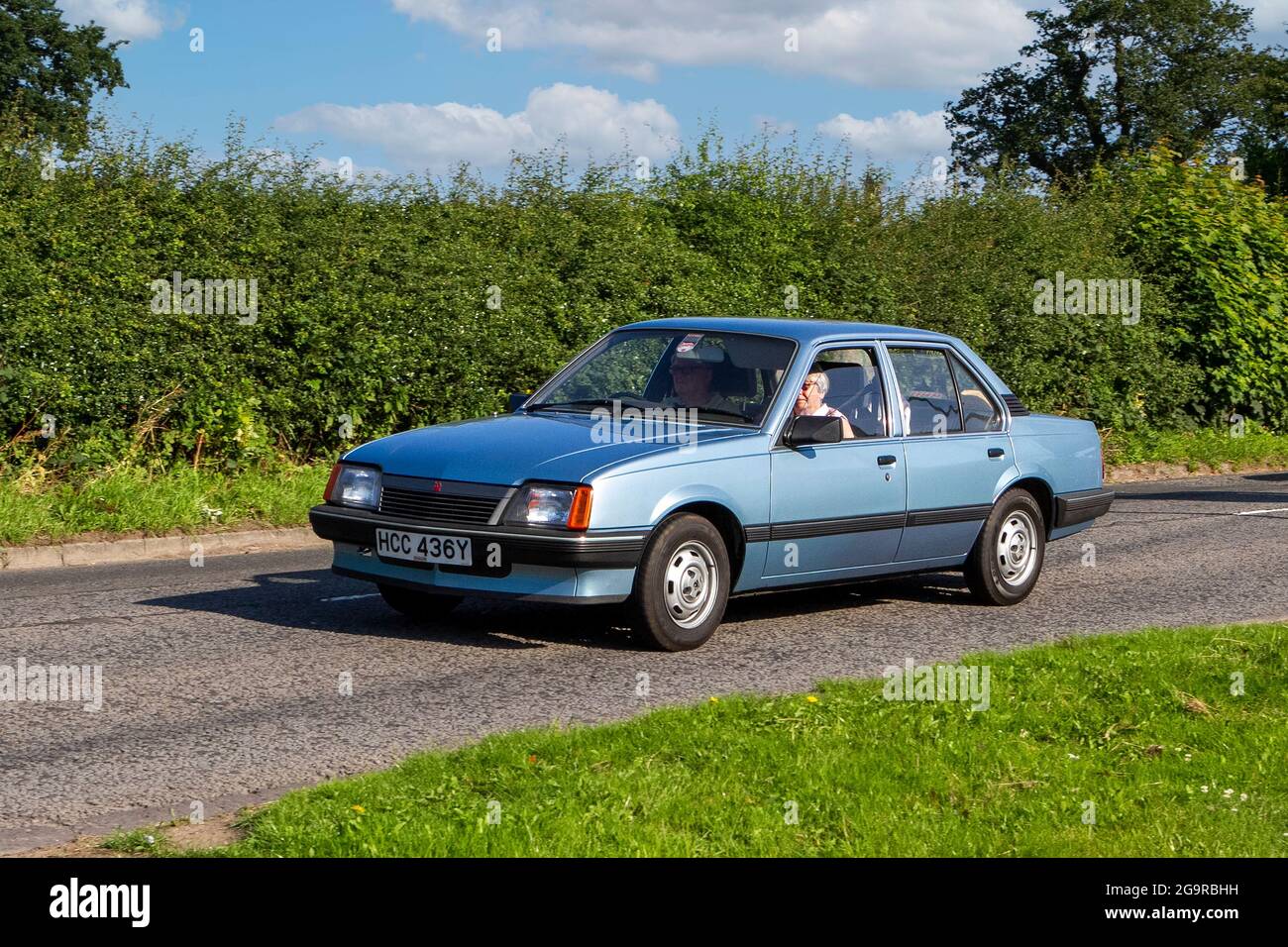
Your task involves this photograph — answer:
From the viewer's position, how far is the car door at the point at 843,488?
29.2 ft

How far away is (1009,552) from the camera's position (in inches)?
412

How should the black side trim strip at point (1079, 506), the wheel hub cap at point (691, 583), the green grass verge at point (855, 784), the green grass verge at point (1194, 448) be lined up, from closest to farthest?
the green grass verge at point (855, 784), the wheel hub cap at point (691, 583), the black side trim strip at point (1079, 506), the green grass verge at point (1194, 448)

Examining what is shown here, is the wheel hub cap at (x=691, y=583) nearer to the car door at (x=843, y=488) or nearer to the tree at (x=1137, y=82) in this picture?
the car door at (x=843, y=488)

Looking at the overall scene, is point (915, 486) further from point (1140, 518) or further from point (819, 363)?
point (1140, 518)

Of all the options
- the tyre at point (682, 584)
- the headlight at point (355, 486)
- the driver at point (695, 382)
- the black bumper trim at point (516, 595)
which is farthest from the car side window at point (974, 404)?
the headlight at point (355, 486)

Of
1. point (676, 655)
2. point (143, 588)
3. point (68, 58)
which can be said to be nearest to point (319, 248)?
point (143, 588)

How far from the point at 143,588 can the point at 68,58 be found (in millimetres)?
→ 43778

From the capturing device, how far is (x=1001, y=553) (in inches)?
410

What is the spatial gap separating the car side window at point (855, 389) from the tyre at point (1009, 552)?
1.15m

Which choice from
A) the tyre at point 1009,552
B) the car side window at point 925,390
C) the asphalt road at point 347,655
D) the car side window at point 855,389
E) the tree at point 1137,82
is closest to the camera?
the asphalt road at point 347,655

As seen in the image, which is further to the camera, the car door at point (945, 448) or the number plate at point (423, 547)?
the car door at point (945, 448)

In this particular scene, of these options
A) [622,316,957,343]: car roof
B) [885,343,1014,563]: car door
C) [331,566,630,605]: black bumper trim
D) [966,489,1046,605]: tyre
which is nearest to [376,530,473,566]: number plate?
[331,566,630,605]: black bumper trim

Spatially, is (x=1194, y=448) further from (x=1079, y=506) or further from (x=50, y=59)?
(x=50, y=59)
